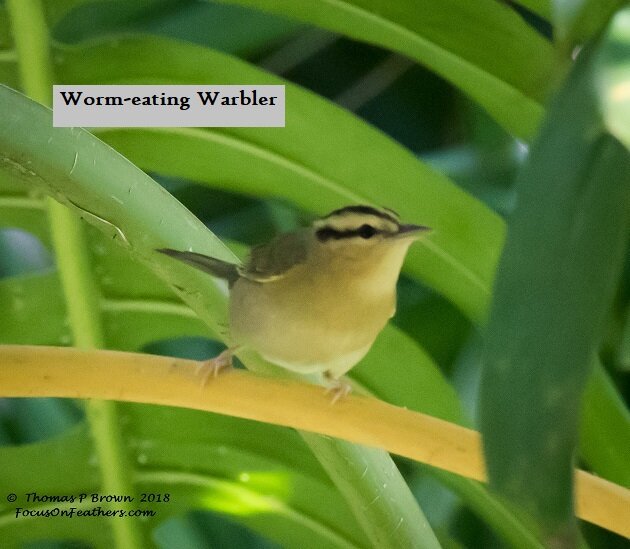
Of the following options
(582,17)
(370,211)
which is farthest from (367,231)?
(582,17)

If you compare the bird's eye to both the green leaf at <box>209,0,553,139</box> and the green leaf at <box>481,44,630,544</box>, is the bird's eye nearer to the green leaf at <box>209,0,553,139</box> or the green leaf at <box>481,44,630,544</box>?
the green leaf at <box>209,0,553,139</box>

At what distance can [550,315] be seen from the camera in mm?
297

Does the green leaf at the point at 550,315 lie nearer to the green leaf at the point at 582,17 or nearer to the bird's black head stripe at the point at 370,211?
the green leaf at the point at 582,17

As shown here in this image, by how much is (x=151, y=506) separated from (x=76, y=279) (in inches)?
8.2

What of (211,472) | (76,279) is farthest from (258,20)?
(211,472)

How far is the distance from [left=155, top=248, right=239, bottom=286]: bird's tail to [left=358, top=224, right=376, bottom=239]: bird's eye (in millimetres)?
96

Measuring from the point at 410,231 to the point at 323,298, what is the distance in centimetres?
8

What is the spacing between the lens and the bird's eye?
56 cm

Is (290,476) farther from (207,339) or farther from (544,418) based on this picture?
(544,418)

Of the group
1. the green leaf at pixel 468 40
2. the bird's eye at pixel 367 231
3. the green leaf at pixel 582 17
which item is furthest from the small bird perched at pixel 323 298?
the green leaf at pixel 582 17

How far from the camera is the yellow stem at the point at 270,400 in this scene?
50 centimetres

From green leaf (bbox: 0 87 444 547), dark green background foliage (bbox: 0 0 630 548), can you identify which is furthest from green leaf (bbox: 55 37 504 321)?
green leaf (bbox: 0 87 444 547)

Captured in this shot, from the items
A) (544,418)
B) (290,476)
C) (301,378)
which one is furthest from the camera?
(290,476)

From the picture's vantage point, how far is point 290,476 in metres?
0.71
